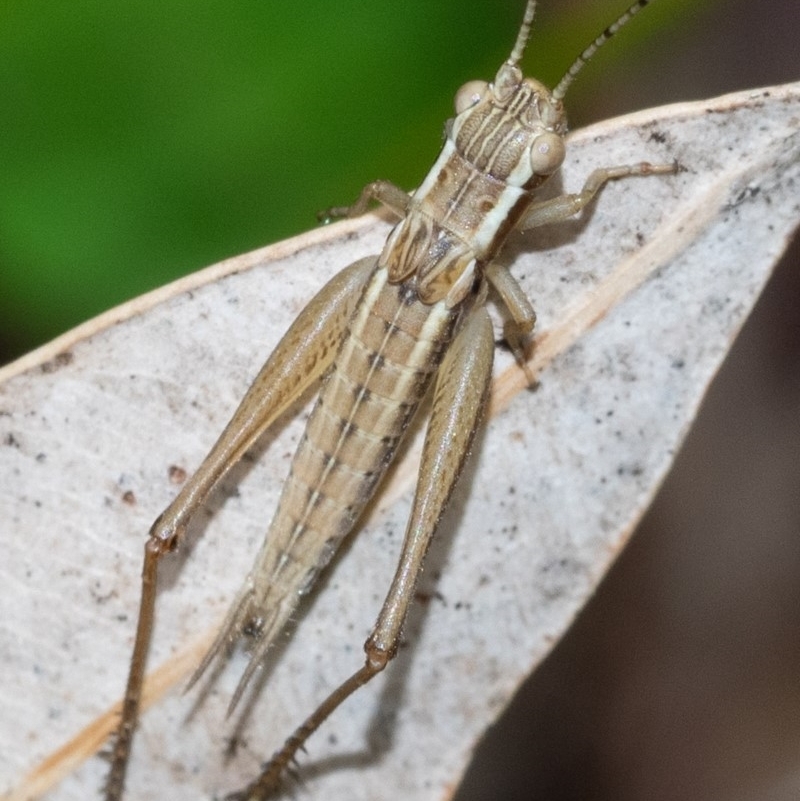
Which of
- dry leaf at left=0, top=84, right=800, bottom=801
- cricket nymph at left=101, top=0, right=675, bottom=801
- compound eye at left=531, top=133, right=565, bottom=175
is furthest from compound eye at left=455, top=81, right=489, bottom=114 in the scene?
dry leaf at left=0, top=84, right=800, bottom=801

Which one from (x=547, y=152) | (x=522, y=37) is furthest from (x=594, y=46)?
(x=547, y=152)

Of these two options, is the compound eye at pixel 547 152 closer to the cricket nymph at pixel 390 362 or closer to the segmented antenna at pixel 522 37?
the cricket nymph at pixel 390 362

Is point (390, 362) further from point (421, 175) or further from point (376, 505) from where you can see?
point (421, 175)

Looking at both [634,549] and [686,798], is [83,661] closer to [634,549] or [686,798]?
[634,549]

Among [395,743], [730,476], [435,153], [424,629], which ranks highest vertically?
[435,153]

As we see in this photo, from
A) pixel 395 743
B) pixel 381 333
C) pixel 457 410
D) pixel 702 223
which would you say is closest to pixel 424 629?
pixel 395 743

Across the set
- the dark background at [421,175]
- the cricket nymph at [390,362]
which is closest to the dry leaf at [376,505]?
the cricket nymph at [390,362]
